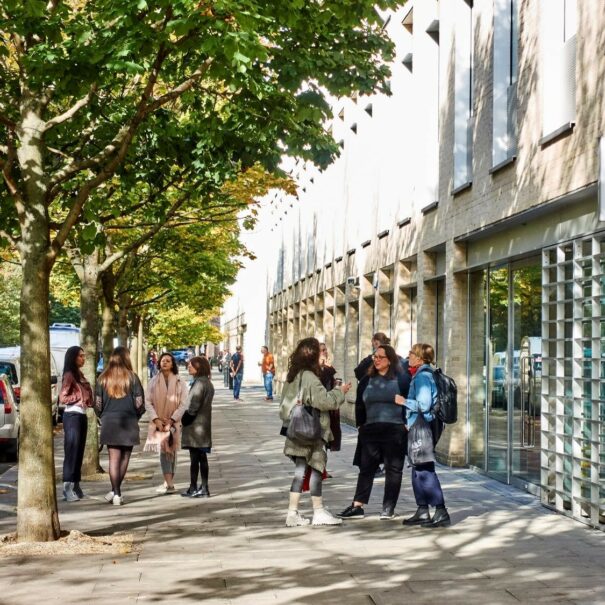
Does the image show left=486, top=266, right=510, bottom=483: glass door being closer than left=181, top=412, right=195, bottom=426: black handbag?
No

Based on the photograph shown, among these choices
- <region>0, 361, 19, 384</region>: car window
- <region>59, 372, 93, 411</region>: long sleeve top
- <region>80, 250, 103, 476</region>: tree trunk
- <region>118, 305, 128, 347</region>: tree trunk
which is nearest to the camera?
<region>59, 372, 93, 411</region>: long sleeve top

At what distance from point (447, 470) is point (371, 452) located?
542 cm

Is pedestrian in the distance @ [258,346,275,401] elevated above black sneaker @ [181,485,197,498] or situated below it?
above

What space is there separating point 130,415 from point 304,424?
8.99 feet

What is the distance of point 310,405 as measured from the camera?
10.7 m

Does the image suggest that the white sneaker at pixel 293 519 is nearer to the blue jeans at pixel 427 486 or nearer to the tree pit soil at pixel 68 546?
the blue jeans at pixel 427 486

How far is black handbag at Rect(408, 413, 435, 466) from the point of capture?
10.8 metres

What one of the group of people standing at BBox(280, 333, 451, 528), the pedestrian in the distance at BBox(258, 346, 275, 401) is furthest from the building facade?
the pedestrian in the distance at BBox(258, 346, 275, 401)

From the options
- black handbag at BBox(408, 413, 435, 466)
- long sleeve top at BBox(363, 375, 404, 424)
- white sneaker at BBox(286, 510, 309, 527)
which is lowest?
white sneaker at BBox(286, 510, 309, 527)

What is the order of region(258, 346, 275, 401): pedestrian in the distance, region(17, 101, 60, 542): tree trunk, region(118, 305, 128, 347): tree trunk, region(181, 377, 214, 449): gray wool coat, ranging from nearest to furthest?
1. region(17, 101, 60, 542): tree trunk
2. region(181, 377, 214, 449): gray wool coat
3. region(118, 305, 128, 347): tree trunk
4. region(258, 346, 275, 401): pedestrian in the distance

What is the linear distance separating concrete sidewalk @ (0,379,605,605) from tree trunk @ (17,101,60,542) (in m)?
0.65

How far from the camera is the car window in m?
22.4

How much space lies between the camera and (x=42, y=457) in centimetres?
948

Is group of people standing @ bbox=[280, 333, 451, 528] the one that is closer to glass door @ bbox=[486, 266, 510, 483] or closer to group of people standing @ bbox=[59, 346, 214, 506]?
group of people standing @ bbox=[59, 346, 214, 506]
